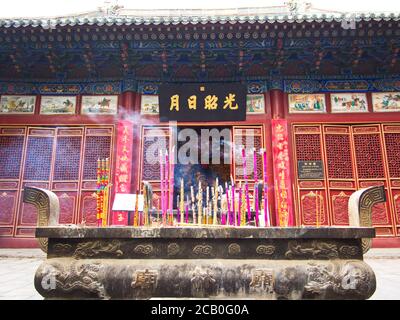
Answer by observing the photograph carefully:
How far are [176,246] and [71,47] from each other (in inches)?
230

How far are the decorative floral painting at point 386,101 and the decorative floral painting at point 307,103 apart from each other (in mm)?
1158

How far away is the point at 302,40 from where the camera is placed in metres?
6.72

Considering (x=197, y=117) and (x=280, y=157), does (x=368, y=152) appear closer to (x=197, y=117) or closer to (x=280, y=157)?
(x=280, y=157)

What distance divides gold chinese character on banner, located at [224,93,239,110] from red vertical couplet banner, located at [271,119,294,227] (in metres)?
0.92

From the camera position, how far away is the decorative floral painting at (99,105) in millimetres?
7453

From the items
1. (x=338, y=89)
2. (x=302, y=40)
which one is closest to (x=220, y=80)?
(x=302, y=40)

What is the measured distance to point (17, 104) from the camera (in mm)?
7531

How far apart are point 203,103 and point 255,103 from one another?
120cm

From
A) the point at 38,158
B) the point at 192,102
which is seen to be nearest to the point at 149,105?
the point at 192,102

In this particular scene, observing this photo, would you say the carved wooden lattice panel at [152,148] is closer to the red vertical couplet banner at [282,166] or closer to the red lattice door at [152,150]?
the red lattice door at [152,150]

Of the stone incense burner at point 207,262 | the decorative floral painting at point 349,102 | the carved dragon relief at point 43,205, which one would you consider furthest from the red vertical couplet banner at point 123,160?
the decorative floral painting at point 349,102

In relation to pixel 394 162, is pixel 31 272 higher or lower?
lower

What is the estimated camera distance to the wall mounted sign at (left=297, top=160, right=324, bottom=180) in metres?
6.98

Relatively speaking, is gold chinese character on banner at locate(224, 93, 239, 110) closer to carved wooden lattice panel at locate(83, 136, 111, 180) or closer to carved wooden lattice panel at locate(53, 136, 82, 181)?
carved wooden lattice panel at locate(83, 136, 111, 180)
